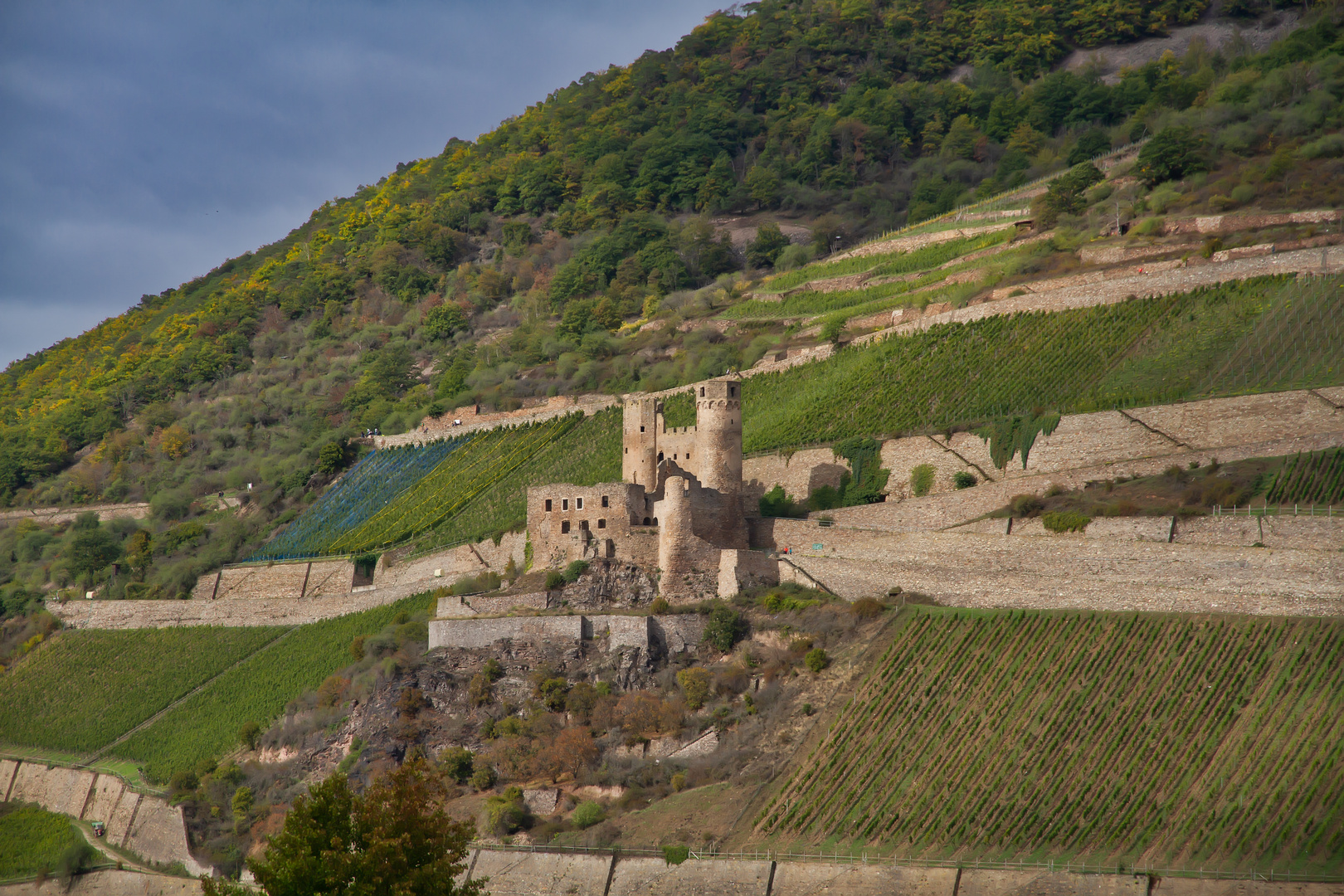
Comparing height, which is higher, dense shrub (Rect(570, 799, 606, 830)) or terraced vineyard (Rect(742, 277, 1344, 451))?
terraced vineyard (Rect(742, 277, 1344, 451))

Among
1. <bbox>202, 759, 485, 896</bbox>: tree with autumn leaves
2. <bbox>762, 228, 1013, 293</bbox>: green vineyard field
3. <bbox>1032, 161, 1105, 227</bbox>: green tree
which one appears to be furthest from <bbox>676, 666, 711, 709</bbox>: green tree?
<bbox>762, 228, 1013, 293</bbox>: green vineyard field

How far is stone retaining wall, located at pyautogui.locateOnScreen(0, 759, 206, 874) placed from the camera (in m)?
46.0

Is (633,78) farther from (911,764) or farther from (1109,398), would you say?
(911,764)

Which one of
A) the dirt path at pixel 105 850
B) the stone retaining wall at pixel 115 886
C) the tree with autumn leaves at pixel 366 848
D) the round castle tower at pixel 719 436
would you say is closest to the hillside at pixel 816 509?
the round castle tower at pixel 719 436

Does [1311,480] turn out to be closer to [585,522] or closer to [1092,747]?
[1092,747]

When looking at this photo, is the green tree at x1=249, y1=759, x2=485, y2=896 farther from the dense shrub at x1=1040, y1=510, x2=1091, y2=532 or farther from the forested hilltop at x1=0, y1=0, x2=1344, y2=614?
the forested hilltop at x1=0, y1=0, x2=1344, y2=614

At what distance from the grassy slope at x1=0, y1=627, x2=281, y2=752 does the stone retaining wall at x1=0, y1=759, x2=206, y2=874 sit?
1785 millimetres

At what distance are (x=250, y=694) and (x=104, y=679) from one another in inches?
348

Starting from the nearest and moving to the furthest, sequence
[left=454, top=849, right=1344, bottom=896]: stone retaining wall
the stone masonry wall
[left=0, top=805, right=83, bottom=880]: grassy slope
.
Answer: [left=454, top=849, right=1344, bottom=896]: stone retaining wall, the stone masonry wall, [left=0, top=805, right=83, bottom=880]: grassy slope

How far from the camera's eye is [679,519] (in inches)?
1709

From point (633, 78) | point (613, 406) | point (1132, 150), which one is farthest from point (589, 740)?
point (633, 78)

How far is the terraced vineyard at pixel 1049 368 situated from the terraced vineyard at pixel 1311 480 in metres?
4.62

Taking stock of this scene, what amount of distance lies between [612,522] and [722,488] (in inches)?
137

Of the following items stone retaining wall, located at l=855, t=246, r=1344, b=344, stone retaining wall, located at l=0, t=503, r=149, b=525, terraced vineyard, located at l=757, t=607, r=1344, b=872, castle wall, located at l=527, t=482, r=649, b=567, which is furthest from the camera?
stone retaining wall, located at l=0, t=503, r=149, b=525
